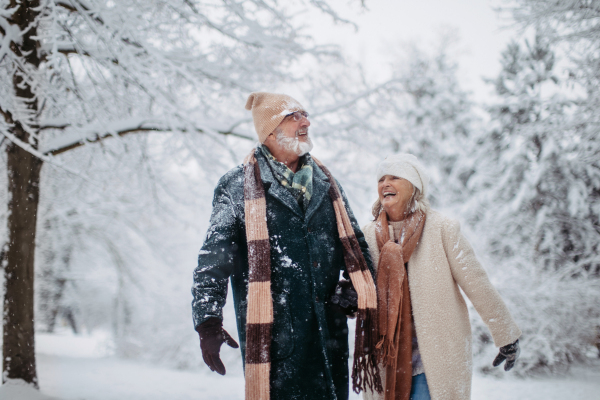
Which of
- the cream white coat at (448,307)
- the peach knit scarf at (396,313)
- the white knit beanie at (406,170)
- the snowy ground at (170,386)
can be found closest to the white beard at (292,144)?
the white knit beanie at (406,170)

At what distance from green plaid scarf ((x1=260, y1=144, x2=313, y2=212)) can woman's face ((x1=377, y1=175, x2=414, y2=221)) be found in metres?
0.47

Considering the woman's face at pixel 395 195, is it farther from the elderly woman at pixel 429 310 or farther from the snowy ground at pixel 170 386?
the snowy ground at pixel 170 386

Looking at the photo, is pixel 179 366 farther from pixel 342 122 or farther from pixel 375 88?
pixel 375 88

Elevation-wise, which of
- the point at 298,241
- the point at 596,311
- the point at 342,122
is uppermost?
the point at 342,122

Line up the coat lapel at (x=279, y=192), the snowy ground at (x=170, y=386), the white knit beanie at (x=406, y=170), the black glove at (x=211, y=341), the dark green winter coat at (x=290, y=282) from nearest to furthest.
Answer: the black glove at (x=211, y=341)
the dark green winter coat at (x=290, y=282)
the coat lapel at (x=279, y=192)
the white knit beanie at (x=406, y=170)
the snowy ground at (x=170, y=386)

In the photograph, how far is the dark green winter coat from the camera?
5.80ft

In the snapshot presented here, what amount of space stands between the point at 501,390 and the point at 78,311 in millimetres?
→ 16656

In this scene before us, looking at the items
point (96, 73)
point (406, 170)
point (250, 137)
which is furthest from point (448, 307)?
point (96, 73)

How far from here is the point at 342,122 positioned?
508 centimetres

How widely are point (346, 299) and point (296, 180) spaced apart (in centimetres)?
66

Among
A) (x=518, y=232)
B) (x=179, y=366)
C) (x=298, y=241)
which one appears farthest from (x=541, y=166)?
(x=179, y=366)

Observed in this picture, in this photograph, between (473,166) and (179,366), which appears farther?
(473,166)

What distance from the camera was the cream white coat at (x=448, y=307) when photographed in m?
1.95

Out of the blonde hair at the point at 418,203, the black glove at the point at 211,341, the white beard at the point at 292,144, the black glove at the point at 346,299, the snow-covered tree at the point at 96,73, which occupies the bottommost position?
the black glove at the point at 211,341
